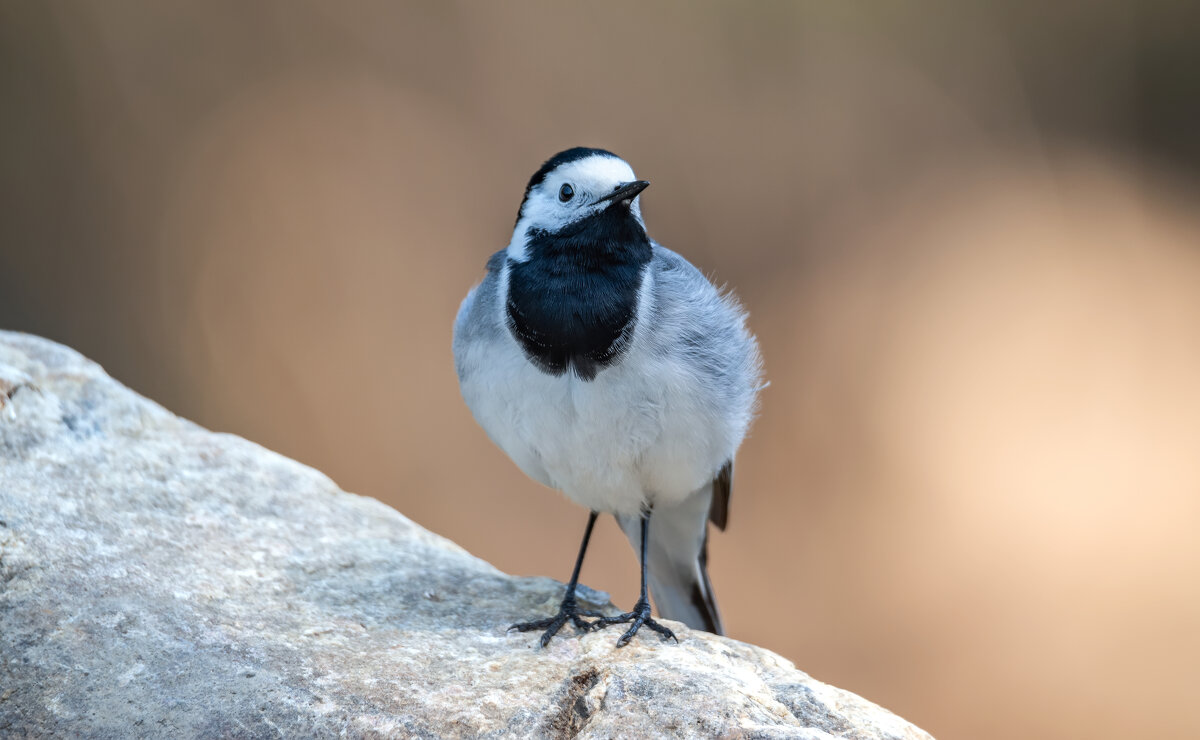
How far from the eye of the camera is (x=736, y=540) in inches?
163

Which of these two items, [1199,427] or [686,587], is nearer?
[686,587]

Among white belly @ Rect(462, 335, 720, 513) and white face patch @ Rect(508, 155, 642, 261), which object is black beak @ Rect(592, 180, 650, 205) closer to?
white face patch @ Rect(508, 155, 642, 261)

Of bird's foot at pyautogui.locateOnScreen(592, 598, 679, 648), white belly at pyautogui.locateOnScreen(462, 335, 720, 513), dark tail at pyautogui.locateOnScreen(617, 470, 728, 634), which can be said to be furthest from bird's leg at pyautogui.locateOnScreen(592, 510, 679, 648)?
dark tail at pyautogui.locateOnScreen(617, 470, 728, 634)

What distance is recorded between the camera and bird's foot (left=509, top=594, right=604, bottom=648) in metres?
2.05

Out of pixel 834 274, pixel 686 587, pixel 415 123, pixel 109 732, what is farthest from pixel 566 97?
pixel 109 732

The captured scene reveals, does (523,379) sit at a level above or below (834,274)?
below

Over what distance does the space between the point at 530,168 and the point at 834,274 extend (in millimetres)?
1304

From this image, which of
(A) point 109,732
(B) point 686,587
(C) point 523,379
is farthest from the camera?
(B) point 686,587

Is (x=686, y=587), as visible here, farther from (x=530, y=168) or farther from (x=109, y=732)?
(x=530, y=168)

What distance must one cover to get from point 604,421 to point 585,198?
48cm

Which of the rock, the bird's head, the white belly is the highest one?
the bird's head

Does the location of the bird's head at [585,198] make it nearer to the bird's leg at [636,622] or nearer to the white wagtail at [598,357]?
the white wagtail at [598,357]

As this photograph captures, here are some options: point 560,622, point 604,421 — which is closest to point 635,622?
point 560,622

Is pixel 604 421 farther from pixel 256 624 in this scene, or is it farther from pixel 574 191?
pixel 256 624
